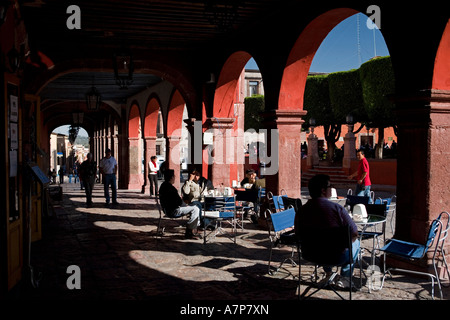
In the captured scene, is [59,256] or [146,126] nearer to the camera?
[59,256]

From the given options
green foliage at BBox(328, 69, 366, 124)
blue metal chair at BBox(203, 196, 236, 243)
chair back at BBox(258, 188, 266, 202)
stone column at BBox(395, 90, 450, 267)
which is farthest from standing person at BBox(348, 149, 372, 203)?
green foliage at BBox(328, 69, 366, 124)

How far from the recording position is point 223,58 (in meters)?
9.94

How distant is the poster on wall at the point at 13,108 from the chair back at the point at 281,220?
3.06m

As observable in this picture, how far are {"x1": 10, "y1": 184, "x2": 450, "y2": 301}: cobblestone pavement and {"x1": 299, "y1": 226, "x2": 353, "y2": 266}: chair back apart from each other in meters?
0.55

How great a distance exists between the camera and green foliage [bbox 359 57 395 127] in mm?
21875

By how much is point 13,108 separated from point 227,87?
613 centimetres

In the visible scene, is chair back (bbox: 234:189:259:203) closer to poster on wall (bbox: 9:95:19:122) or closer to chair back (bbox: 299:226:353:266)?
chair back (bbox: 299:226:353:266)

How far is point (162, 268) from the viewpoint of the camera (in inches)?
222

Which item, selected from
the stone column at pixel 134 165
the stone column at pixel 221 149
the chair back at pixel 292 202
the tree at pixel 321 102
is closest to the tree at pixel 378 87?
the tree at pixel 321 102

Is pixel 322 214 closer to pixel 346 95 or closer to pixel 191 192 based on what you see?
pixel 191 192

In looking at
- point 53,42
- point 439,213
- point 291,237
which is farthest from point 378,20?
point 53,42
